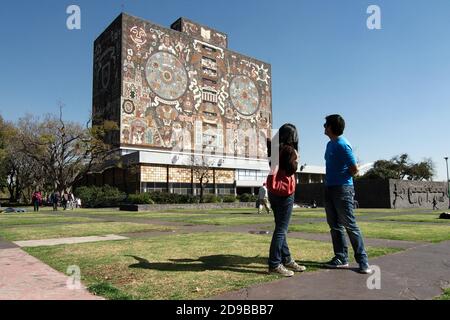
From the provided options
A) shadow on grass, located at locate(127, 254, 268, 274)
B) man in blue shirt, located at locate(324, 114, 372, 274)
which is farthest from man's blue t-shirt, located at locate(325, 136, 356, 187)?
shadow on grass, located at locate(127, 254, 268, 274)

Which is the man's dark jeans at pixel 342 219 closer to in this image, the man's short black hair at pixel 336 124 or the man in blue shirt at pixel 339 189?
the man in blue shirt at pixel 339 189

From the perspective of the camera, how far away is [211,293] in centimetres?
364

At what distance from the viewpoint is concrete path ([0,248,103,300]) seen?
358cm

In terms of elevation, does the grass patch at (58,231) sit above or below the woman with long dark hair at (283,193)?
below

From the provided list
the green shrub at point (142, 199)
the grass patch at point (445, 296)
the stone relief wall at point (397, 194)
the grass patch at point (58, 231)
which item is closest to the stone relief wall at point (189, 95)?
the green shrub at point (142, 199)

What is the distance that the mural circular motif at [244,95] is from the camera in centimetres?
7312

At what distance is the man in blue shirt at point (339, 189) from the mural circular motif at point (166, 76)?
5671 centimetres

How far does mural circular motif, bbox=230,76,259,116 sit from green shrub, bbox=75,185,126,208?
36.0 metres

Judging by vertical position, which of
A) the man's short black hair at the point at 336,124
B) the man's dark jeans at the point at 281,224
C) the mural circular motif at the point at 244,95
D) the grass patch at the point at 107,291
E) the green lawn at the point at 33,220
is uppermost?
the mural circular motif at the point at 244,95

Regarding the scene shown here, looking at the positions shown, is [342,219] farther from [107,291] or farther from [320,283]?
[107,291]

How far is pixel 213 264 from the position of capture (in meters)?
5.13

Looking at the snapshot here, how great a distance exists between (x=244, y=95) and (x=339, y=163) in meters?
70.8
